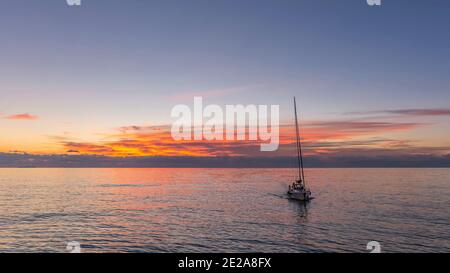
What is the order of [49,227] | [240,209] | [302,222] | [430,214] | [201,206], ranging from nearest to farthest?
[49,227], [302,222], [430,214], [240,209], [201,206]

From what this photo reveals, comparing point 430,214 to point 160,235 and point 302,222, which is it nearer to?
point 302,222

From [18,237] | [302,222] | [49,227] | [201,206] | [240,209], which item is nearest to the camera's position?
[18,237]

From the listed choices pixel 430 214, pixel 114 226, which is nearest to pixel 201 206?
pixel 114 226

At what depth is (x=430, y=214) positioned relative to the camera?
39.6 m

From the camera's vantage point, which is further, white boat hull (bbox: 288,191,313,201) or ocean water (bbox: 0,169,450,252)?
white boat hull (bbox: 288,191,313,201)

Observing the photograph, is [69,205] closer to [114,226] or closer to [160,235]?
[114,226]

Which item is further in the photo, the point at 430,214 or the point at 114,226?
the point at 430,214

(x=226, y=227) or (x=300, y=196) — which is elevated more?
(x=300, y=196)

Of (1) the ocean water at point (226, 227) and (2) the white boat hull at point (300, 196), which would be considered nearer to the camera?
(1) the ocean water at point (226, 227)

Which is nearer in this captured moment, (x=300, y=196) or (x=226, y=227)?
(x=226, y=227)

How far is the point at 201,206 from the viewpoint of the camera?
162ft

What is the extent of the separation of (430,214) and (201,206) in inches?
1209
